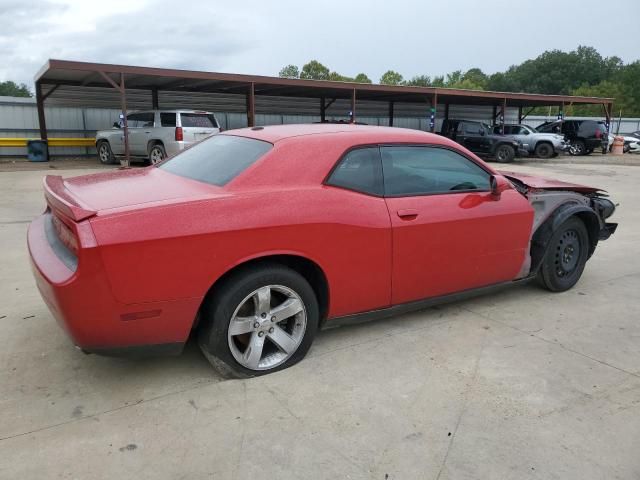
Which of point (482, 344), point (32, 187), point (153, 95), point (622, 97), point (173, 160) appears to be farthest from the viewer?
point (622, 97)

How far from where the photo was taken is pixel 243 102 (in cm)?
2395

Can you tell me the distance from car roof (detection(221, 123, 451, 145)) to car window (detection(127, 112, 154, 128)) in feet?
42.2

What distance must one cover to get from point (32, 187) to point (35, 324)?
9.32 meters

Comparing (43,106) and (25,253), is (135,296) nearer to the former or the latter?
(25,253)

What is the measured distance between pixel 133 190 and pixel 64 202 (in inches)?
16.5

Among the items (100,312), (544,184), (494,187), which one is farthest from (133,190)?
(544,184)

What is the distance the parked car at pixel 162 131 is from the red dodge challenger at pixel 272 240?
1128cm

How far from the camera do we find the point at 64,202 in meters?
2.85

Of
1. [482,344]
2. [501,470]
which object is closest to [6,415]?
[501,470]

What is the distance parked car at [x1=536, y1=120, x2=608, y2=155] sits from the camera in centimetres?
2589

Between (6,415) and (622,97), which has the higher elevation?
(622,97)

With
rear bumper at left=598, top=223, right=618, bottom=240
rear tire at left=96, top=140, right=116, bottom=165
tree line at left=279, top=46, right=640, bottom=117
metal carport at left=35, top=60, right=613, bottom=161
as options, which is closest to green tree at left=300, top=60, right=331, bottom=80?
tree line at left=279, top=46, right=640, bottom=117

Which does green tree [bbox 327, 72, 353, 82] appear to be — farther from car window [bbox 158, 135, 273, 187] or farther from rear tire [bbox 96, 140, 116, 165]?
car window [bbox 158, 135, 273, 187]

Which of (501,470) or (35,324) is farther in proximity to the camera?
(35,324)
